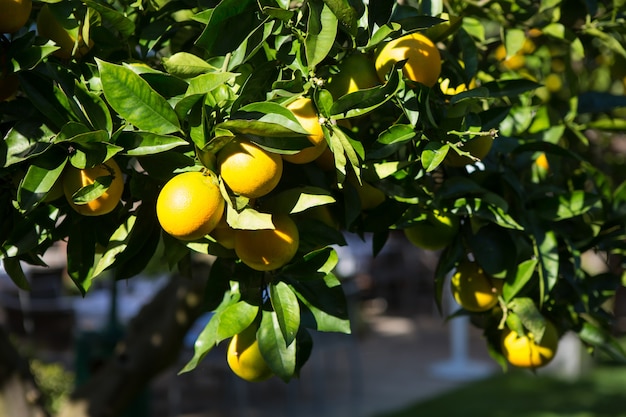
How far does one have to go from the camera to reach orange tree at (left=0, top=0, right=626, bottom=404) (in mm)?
853

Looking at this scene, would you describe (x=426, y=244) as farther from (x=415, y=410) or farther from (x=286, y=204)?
(x=415, y=410)

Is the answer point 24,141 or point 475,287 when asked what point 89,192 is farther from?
point 475,287

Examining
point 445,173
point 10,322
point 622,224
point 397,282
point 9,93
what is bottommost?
point 397,282

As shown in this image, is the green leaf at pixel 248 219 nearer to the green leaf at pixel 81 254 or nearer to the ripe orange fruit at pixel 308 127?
the ripe orange fruit at pixel 308 127

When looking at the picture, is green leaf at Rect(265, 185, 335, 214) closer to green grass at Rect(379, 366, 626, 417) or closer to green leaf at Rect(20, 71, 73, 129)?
green leaf at Rect(20, 71, 73, 129)

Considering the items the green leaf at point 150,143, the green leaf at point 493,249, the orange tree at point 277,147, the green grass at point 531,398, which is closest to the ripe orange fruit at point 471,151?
the orange tree at point 277,147

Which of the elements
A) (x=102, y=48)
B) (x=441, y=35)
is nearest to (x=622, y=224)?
(x=441, y=35)

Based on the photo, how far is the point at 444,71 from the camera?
3.54ft

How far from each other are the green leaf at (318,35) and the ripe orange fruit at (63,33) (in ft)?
0.93

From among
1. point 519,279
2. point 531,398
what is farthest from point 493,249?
point 531,398

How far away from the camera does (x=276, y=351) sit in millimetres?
951

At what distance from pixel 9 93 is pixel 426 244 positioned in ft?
1.97

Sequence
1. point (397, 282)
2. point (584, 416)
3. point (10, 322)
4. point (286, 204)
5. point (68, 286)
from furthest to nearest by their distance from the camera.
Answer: point (397, 282)
point (68, 286)
point (10, 322)
point (584, 416)
point (286, 204)

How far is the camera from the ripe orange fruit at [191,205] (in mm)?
816
